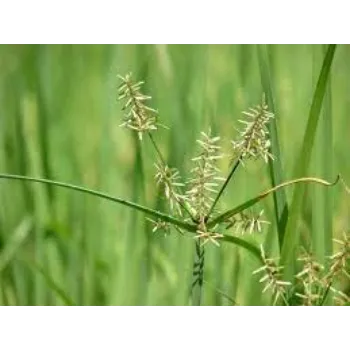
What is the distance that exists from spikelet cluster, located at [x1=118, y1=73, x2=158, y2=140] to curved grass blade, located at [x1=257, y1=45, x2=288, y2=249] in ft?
0.37

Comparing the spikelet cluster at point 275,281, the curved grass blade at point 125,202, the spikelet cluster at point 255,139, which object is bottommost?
the spikelet cluster at point 275,281

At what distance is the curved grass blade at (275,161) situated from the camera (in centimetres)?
118

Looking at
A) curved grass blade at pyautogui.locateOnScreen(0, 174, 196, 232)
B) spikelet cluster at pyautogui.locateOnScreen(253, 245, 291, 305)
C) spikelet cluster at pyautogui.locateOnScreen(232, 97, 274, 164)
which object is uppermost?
spikelet cluster at pyautogui.locateOnScreen(232, 97, 274, 164)

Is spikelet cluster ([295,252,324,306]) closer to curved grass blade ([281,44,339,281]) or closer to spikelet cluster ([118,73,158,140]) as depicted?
curved grass blade ([281,44,339,281])

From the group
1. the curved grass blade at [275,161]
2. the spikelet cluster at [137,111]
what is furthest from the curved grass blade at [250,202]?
the spikelet cluster at [137,111]

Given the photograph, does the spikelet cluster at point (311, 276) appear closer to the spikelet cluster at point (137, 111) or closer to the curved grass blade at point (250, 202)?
the curved grass blade at point (250, 202)

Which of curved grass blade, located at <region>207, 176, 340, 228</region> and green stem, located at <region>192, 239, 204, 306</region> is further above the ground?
curved grass blade, located at <region>207, 176, 340, 228</region>

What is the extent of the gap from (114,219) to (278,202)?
0.17 meters

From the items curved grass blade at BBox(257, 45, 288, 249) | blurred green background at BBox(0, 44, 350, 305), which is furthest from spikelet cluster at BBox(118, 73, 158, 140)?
curved grass blade at BBox(257, 45, 288, 249)

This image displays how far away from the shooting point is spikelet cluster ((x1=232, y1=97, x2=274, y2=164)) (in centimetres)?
119

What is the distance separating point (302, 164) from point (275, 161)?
0.09ft

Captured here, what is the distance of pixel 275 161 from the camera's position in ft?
3.90

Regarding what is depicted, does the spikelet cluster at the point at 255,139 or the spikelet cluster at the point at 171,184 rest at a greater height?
the spikelet cluster at the point at 255,139
